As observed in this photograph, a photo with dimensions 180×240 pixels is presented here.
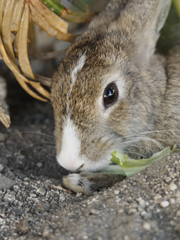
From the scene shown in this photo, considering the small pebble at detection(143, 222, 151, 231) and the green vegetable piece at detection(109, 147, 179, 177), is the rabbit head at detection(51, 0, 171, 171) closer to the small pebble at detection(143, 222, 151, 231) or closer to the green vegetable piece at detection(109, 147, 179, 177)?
the green vegetable piece at detection(109, 147, 179, 177)

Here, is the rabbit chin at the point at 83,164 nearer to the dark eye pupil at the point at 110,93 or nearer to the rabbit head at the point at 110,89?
the rabbit head at the point at 110,89

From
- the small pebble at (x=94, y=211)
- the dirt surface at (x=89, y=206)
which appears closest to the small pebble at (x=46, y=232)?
the dirt surface at (x=89, y=206)

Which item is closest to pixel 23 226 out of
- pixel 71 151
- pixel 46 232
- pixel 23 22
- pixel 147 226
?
pixel 46 232

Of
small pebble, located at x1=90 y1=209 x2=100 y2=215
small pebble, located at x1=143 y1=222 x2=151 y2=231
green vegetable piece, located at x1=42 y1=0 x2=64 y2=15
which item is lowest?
small pebble, located at x1=90 y1=209 x2=100 y2=215

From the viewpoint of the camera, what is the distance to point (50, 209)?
216cm

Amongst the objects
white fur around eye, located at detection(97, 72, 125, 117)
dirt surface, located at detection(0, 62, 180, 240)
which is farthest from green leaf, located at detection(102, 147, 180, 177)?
white fur around eye, located at detection(97, 72, 125, 117)

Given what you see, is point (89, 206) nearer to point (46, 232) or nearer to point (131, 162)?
point (46, 232)

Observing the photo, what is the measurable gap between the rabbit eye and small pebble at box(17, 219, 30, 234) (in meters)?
1.01

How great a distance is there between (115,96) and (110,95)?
0.06 metres

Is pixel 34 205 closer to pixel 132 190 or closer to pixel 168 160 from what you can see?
pixel 132 190

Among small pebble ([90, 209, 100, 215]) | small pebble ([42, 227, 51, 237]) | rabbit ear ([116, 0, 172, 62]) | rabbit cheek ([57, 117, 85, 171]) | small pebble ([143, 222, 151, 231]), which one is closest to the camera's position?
small pebble ([143, 222, 151, 231])

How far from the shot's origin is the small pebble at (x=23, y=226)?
1.91m

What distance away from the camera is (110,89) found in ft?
7.63

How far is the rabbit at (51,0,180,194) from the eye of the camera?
226 centimetres
